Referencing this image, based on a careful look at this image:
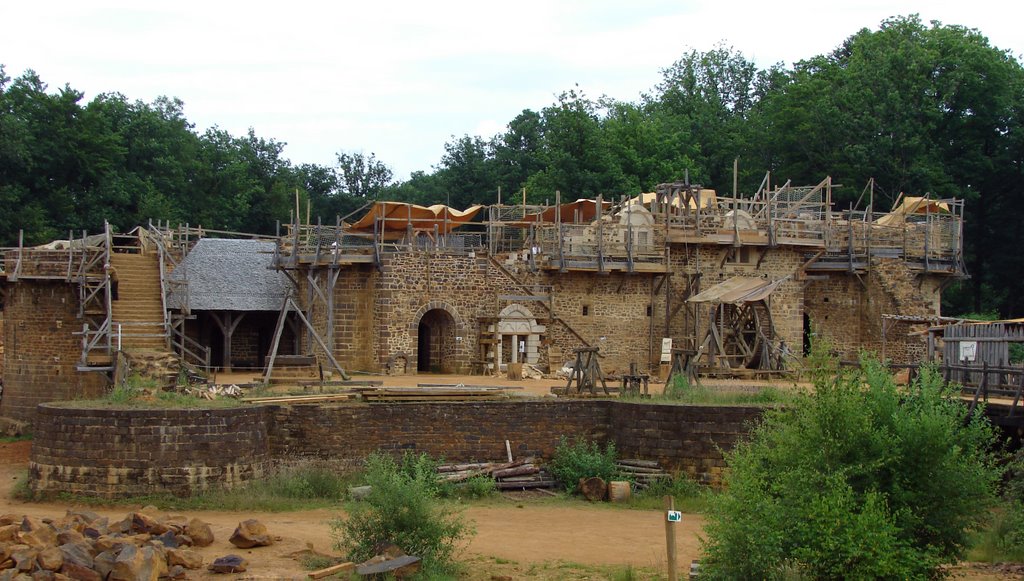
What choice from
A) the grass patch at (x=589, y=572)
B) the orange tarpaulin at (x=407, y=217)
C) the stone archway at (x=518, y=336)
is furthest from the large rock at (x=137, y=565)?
the orange tarpaulin at (x=407, y=217)

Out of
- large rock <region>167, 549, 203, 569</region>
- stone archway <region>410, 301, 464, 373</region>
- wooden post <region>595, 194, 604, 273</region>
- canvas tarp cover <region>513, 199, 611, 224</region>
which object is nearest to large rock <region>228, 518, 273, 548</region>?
large rock <region>167, 549, 203, 569</region>

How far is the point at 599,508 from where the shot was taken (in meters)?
23.0

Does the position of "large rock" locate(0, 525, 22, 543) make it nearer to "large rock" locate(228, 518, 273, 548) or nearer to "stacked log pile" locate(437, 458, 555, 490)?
"large rock" locate(228, 518, 273, 548)

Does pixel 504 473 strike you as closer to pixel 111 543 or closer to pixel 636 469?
pixel 636 469

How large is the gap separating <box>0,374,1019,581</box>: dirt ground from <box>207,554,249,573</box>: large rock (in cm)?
17

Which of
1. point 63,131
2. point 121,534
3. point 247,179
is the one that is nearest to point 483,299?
point 121,534

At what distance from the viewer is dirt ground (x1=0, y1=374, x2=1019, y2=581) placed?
58.9 feet

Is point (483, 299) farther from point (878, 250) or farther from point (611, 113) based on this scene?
point (611, 113)

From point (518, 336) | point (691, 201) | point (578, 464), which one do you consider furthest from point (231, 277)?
point (578, 464)

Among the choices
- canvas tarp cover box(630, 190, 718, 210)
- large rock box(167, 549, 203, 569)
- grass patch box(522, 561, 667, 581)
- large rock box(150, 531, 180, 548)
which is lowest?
grass patch box(522, 561, 667, 581)

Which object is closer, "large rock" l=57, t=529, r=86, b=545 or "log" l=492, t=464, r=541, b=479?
"large rock" l=57, t=529, r=86, b=545

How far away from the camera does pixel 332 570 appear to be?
16906mm

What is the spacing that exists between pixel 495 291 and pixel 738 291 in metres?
6.51

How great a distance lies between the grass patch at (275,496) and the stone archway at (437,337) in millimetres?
8846
